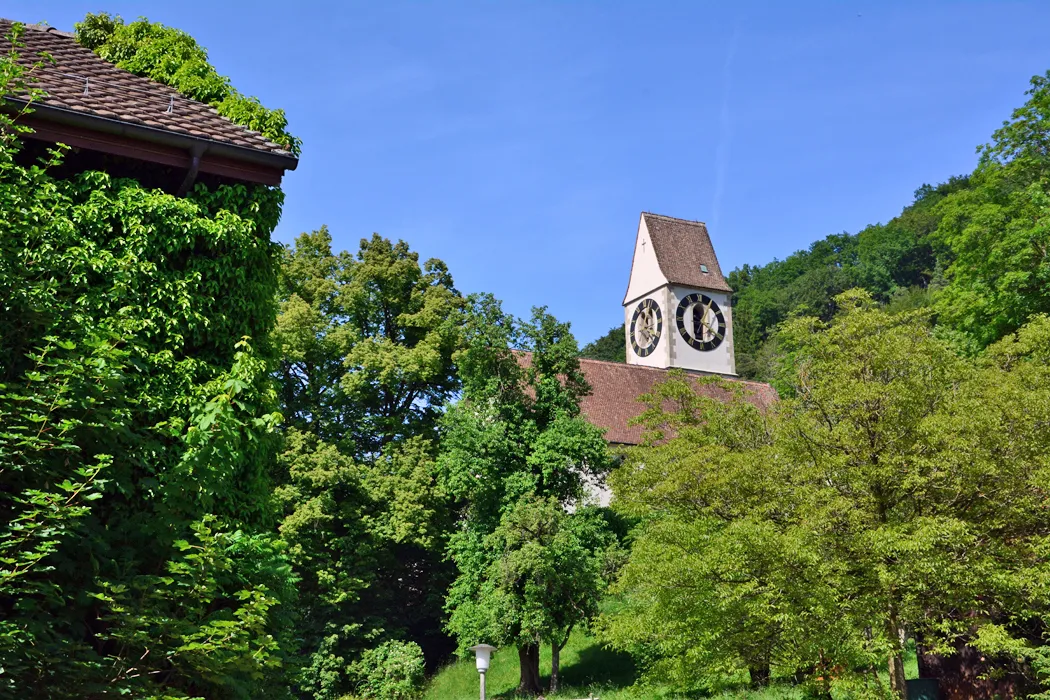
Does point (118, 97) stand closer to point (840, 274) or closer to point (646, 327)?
point (646, 327)

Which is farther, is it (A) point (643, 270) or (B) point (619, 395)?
(A) point (643, 270)

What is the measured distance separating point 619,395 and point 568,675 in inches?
649

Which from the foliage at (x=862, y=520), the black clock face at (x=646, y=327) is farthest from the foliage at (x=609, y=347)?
the foliage at (x=862, y=520)

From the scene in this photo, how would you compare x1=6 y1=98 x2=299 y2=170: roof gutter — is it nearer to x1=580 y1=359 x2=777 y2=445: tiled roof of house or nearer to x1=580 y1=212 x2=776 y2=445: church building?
x1=580 y1=359 x2=777 y2=445: tiled roof of house

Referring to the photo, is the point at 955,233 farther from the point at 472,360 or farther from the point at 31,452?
the point at 31,452

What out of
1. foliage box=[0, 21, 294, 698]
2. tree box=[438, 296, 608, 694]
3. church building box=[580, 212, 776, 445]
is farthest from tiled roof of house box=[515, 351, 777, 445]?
foliage box=[0, 21, 294, 698]

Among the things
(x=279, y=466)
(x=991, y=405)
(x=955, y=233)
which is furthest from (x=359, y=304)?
(x=991, y=405)

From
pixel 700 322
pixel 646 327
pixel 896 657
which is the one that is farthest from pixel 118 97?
pixel 646 327

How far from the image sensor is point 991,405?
15703mm

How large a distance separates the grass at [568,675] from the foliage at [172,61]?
59.5ft

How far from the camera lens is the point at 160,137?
32.8 ft

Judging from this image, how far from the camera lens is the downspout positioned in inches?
399

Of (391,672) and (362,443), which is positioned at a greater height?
(362,443)

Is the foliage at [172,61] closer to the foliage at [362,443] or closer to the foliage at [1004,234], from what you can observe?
the foliage at [362,443]
